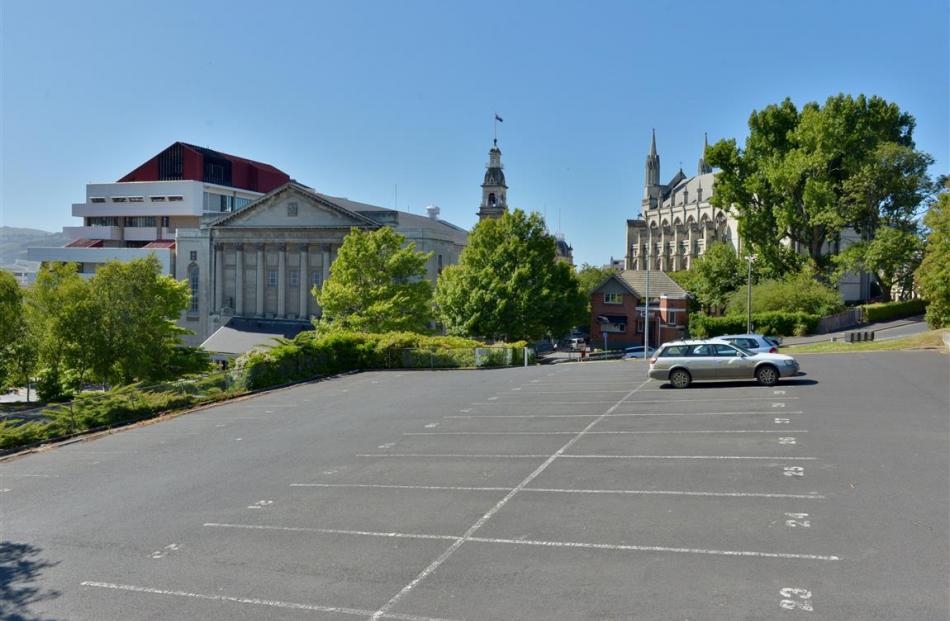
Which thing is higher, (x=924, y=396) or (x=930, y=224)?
(x=930, y=224)

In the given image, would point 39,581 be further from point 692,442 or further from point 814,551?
point 692,442

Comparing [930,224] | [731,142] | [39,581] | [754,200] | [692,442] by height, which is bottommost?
[39,581]

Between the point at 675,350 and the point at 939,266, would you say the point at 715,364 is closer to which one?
the point at 675,350

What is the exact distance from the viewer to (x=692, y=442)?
51.9 feet

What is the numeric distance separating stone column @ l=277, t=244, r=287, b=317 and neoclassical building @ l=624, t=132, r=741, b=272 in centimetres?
6507

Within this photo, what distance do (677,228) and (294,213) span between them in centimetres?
7187

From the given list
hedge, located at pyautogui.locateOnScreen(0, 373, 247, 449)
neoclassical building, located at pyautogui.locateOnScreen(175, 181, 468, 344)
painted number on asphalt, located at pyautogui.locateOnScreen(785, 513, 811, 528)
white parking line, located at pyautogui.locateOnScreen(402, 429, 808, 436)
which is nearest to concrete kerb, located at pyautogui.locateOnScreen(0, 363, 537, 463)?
hedge, located at pyautogui.locateOnScreen(0, 373, 247, 449)

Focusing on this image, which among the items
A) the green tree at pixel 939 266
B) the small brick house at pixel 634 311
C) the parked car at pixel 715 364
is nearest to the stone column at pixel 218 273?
the small brick house at pixel 634 311

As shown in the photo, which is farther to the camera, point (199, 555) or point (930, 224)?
point (930, 224)

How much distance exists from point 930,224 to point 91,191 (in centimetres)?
10400

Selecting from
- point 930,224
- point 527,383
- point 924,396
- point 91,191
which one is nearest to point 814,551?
point 924,396

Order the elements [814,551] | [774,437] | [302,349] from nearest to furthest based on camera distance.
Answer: [814,551] → [774,437] → [302,349]

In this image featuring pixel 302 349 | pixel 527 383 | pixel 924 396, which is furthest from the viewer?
pixel 302 349

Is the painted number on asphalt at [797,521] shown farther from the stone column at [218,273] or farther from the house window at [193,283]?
the house window at [193,283]
